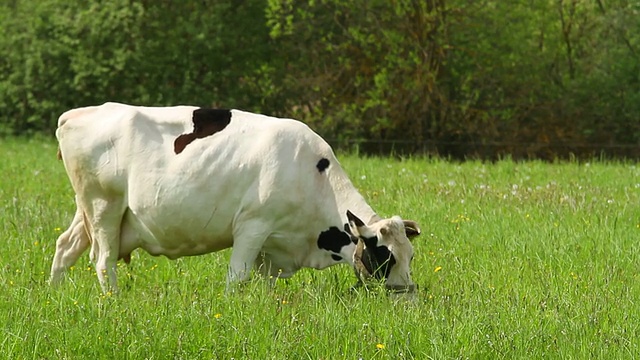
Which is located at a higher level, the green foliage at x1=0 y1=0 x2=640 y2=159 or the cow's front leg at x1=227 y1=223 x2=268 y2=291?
the cow's front leg at x1=227 y1=223 x2=268 y2=291

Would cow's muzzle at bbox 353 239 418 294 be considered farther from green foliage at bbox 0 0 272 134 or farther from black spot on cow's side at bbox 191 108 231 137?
green foliage at bbox 0 0 272 134

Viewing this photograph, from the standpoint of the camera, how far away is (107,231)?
864 centimetres

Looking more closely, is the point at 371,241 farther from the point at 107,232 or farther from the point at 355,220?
the point at 107,232

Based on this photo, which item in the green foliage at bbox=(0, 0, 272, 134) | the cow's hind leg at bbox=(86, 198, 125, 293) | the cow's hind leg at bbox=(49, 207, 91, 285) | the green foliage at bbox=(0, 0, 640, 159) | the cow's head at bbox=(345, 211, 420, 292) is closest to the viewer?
the cow's head at bbox=(345, 211, 420, 292)

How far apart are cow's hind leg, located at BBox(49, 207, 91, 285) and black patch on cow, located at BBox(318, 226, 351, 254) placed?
2063mm

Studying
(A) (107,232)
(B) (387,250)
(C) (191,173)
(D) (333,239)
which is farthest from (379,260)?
(A) (107,232)

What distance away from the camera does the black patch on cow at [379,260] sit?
7.91m

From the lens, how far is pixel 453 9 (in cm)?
2622

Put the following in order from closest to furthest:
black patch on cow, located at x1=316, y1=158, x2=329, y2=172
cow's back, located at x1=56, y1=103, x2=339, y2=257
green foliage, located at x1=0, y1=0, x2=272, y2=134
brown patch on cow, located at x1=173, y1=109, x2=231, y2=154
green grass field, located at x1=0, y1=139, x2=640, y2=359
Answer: green grass field, located at x1=0, y1=139, x2=640, y2=359
cow's back, located at x1=56, y1=103, x2=339, y2=257
black patch on cow, located at x1=316, y1=158, x2=329, y2=172
brown patch on cow, located at x1=173, y1=109, x2=231, y2=154
green foliage, located at x1=0, y1=0, x2=272, y2=134

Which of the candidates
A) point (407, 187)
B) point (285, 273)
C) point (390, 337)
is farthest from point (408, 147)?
point (390, 337)

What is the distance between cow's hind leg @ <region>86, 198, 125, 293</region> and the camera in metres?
8.63

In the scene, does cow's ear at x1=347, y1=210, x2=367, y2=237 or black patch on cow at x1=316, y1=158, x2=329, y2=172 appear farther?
black patch on cow at x1=316, y1=158, x2=329, y2=172

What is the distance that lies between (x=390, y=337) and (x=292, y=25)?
69.1 feet

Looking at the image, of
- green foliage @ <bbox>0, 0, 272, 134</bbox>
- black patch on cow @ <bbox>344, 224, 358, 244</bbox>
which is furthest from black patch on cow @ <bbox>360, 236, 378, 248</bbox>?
green foliage @ <bbox>0, 0, 272, 134</bbox>
